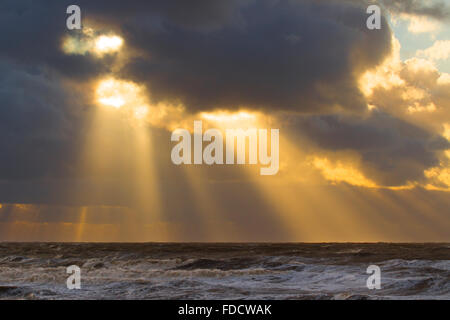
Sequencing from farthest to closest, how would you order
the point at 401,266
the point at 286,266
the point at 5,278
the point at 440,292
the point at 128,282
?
the point at 286,266
the point at 401,266
the point at 5,278
the point at 128,282
the point at 440,292

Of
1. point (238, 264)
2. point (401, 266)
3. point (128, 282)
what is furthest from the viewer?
point (238, 264)
